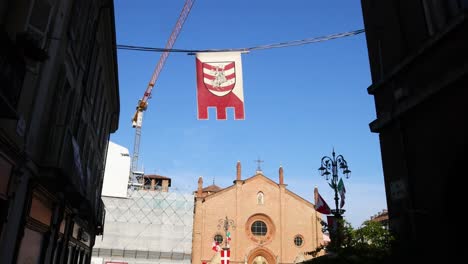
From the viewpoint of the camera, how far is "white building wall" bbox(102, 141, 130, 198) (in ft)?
137

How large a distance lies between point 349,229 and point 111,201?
38.3 meters

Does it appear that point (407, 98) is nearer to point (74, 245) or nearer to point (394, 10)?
point (394, 10)

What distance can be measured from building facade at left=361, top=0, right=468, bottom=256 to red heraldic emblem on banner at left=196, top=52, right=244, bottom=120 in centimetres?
385

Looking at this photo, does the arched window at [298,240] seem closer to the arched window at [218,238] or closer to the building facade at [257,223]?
the building facade at [257,223]

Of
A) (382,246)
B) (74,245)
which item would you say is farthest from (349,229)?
(74,245)

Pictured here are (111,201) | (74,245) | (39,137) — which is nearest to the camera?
(39,137)

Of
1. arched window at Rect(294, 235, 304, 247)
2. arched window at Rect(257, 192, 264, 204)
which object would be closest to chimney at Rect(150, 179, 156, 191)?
arched window at Rect(257, 192, 264, 204)

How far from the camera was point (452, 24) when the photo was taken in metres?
6.17

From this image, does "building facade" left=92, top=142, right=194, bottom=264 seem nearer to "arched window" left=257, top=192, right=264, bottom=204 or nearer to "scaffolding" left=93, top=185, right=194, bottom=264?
"scaffolding" left=93, top=185, right=194, bottom=264

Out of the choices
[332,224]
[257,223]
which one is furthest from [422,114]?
[257,223]

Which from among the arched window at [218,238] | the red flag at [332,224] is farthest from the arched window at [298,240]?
the red flag at [332,224]

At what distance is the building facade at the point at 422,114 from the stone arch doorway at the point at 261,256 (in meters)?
38.8

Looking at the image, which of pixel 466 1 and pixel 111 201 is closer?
pixel 466 1

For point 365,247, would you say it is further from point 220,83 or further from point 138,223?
point 138,223
